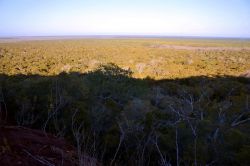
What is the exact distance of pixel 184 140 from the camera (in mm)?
7441

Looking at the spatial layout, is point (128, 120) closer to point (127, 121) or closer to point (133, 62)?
point (127, 121)

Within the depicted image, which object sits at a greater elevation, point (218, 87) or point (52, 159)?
point (52, 159)

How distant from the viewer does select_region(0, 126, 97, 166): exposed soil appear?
3916 mm

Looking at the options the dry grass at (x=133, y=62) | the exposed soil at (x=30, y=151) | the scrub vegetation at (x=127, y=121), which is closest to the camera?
the exposed soil at (x=30, y=151)

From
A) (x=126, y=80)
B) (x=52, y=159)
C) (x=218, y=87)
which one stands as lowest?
(x=218, y=87)

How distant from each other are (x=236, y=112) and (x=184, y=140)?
2304mm

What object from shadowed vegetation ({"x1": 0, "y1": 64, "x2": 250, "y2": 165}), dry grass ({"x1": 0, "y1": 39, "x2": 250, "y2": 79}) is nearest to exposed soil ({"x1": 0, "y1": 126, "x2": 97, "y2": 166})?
shadowed vegetation ({"x1": 0, "y1": 64, "x2": 250, "y2": 165})

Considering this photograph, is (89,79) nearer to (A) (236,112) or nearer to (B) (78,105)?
(B) (78,105)

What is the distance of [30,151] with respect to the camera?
430 centimetres

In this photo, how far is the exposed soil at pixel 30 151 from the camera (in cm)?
392

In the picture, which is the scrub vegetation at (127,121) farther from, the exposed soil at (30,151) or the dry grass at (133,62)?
the dry grass at (133,62)

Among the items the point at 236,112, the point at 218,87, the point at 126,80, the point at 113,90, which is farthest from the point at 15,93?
the point at 218,87

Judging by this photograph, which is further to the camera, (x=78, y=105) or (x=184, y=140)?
(x=78, y=105)

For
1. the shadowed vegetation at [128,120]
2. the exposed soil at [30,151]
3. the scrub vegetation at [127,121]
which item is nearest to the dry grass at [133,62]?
the scrub vegetation at [127,121]
